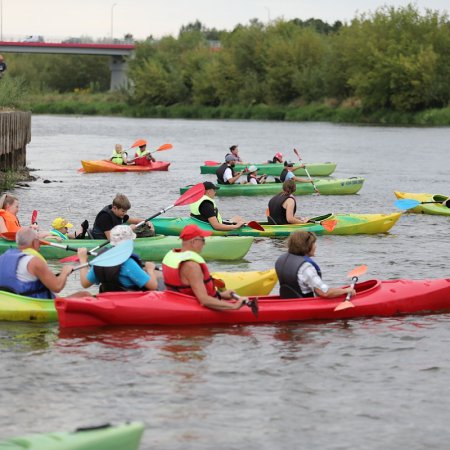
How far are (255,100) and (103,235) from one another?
68701mm

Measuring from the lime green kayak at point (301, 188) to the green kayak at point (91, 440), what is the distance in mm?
17666

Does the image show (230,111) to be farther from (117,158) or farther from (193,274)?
(193,274)

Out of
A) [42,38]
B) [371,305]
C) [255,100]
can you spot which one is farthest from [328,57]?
[371,305]

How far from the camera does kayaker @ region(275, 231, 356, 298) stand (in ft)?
34.5

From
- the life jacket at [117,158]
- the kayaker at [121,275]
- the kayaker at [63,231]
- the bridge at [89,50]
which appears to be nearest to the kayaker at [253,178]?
the life jacket at [117,158]

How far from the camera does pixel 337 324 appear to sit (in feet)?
36.1

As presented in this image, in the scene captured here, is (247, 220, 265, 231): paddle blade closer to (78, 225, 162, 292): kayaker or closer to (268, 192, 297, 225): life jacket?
(268, 192, 297, 225): life jacket

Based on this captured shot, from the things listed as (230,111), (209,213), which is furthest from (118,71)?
(209,213)

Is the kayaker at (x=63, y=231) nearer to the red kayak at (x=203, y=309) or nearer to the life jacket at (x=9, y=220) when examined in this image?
the life jacket at (x=9, y=220)

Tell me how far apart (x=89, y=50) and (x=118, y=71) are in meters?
7.16

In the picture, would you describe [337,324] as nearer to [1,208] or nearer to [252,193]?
[1,208]

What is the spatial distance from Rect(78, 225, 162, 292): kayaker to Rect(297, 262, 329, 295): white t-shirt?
1.42 metres

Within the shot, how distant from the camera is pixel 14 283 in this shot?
1055 cm

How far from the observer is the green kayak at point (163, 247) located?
45.7 feet
